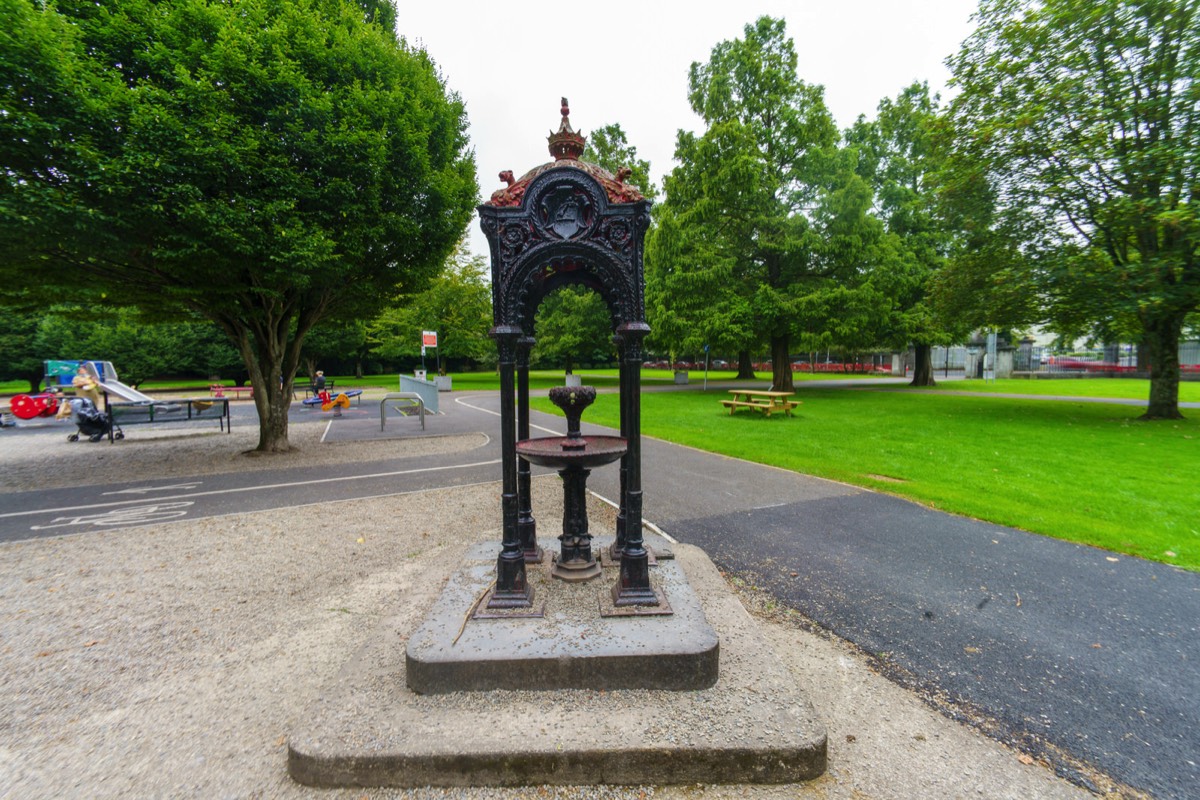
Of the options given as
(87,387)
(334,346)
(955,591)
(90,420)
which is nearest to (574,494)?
(955,591)

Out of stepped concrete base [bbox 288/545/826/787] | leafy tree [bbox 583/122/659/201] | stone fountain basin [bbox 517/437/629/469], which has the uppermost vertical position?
leafy tree [bbox 583/122/659/201]

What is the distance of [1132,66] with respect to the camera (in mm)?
13312

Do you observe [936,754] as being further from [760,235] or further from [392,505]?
[760,235]

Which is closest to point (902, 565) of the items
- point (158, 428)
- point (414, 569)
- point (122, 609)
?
point (414, 569)

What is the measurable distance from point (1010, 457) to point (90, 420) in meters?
21.1

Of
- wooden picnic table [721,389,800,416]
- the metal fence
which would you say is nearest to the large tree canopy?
wooden picnic table [721,389,800,416]

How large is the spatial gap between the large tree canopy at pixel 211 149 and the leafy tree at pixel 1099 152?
1631cm

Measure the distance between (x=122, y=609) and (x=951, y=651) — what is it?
21.3 ft

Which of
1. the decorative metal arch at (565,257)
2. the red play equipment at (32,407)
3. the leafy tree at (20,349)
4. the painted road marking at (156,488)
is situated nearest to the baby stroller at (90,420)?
the painted road marking at (156,488)

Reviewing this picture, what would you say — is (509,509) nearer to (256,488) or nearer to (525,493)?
(525,493)

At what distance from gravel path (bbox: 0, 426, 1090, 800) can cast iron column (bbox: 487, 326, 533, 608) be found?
0.83 metres

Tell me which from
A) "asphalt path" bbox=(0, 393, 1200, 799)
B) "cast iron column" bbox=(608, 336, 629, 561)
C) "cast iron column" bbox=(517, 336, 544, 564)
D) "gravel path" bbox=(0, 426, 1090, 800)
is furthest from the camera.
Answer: "cast iron column" bbox=(517, 336, 544, 564)

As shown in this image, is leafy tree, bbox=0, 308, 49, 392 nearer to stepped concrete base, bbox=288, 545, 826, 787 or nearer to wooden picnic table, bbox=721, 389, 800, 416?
wooden picnic table, bbox=721, 389, 800, 416

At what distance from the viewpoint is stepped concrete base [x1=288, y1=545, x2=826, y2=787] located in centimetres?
236
